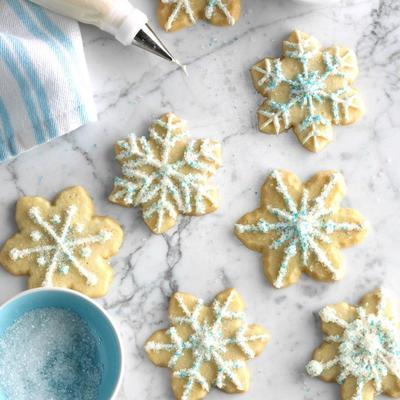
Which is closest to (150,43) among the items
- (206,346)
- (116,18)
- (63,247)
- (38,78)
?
(116,18)

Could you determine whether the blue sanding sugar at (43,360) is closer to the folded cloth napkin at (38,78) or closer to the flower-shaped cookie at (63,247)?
the flower-shaped cookie at (63,247)

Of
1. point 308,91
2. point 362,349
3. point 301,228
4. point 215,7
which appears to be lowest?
point 362,349

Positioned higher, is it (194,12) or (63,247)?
(194,12)

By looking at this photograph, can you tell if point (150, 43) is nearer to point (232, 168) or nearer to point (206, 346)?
point (232, 168)

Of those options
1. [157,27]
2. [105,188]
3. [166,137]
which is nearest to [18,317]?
[105,188]

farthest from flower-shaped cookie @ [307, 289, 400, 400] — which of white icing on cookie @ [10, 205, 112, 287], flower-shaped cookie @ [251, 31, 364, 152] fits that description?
white icing on cookie @ [10, 205, 112, 287]

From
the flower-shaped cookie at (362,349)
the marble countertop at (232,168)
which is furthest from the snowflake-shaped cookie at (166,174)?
the flower-shaped cookie at (362,349)
